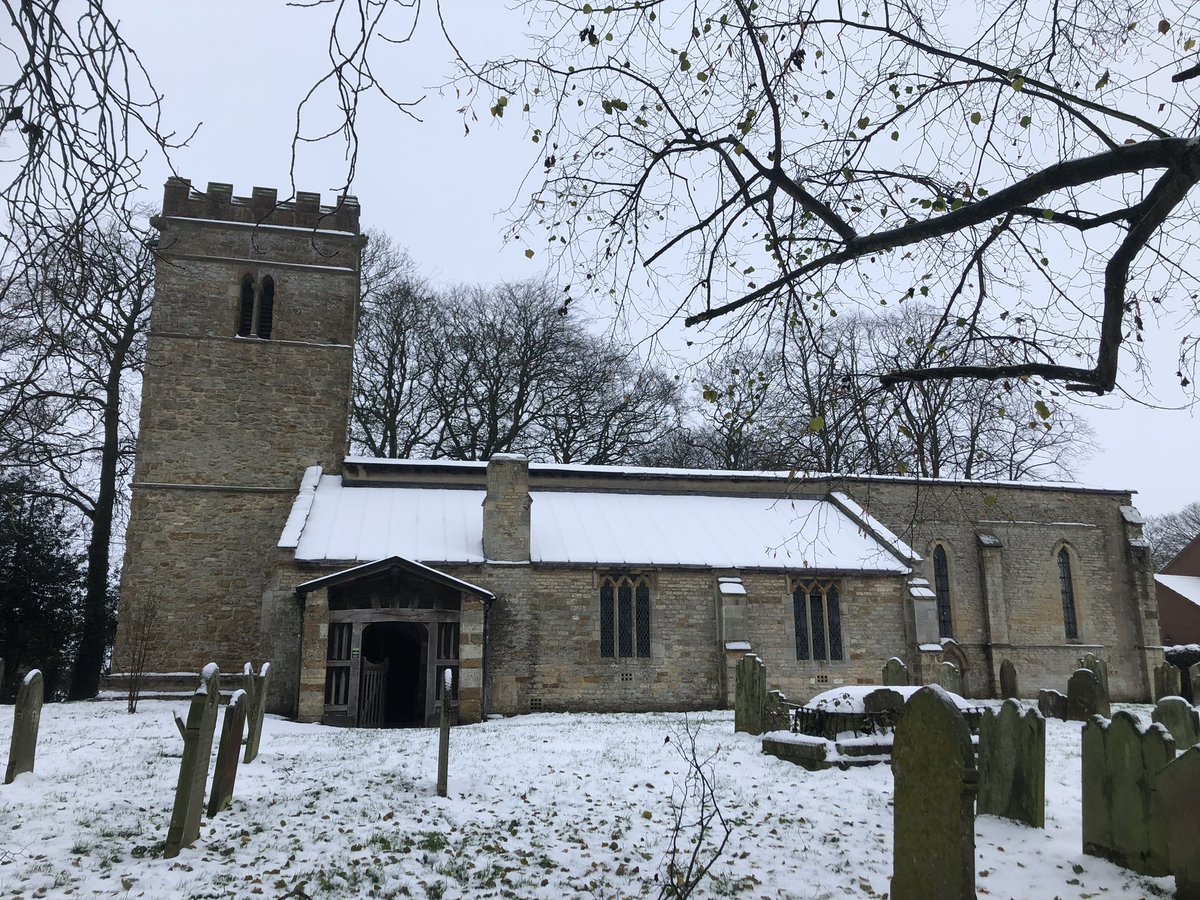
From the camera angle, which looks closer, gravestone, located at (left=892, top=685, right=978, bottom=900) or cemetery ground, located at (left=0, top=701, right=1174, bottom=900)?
gravestone, located at (left=892, top=685, right=978, bottom=900)

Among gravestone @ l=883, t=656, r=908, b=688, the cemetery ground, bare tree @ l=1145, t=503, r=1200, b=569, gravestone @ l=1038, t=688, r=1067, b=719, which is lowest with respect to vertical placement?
the cemetery ground

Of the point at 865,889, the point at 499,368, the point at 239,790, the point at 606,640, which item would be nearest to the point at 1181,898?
the point at 865,889

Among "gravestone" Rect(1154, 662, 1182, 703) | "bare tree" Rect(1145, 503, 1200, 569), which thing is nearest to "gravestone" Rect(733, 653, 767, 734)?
"gravestone" Rect(1154, 662, 1182, 703)

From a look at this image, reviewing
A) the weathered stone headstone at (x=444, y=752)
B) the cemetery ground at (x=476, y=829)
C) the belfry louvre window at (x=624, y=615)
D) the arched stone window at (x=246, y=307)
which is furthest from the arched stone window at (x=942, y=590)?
the arched stone window at (x=246, y=307)

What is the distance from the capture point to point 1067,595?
82.8ft

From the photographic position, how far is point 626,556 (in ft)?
65.0

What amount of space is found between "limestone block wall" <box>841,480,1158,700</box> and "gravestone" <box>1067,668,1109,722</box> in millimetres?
7624

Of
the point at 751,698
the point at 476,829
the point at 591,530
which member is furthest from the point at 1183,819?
the point at 591,530

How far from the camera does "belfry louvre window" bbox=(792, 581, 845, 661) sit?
2019cm

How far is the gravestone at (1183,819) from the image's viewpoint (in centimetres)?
608

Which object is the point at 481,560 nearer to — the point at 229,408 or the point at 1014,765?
the point at 229,408

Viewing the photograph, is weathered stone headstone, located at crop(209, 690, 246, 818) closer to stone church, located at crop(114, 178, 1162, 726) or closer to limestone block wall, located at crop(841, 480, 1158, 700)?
stone church, located at crop(114, 178, 1162, 726)

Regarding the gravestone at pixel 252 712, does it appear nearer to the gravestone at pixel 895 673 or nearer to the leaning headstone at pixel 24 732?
the leaning headstone at pixel 24 732

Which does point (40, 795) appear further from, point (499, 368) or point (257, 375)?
point (499, 368)
